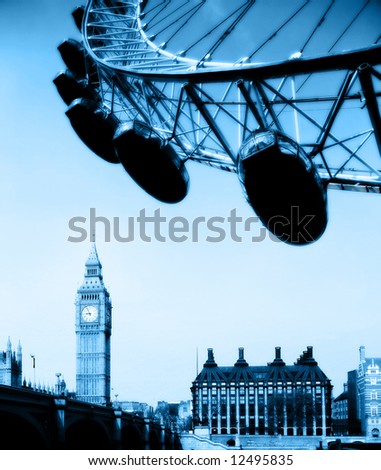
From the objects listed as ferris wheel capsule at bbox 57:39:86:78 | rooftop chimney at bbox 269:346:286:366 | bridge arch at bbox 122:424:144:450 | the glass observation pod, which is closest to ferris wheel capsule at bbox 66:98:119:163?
ferris wheel capsule at bbox 57:39:86:78

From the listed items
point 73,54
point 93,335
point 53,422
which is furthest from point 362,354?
point 73,54

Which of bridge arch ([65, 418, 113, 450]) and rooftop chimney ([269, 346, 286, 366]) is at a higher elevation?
rooftop chimney ([269, 346, 286, 366])

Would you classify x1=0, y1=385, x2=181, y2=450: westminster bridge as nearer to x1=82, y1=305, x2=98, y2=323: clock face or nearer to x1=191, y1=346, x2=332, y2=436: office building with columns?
x1=191, y1=346, x2=332, y2=436: office building with columns

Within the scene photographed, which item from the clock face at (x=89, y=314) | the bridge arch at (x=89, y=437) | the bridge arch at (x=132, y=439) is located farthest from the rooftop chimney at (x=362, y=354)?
the clock face at (x=89, y=314)

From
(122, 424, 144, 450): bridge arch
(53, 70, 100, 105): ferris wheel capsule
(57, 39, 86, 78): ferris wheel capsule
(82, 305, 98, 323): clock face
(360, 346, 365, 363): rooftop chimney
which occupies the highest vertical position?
(82, 305, 98, 323): clock face

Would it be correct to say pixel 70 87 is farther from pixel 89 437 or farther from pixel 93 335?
pixel 93 335

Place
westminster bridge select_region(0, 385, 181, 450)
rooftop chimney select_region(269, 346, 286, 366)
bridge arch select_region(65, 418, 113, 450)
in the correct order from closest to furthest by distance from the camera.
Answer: westminster bridge select_region(0, 385, 181, 450), bridge arch select_region(65, 418, 113, 450), rooftop chimney select_region(269, 346, 286, 366)
